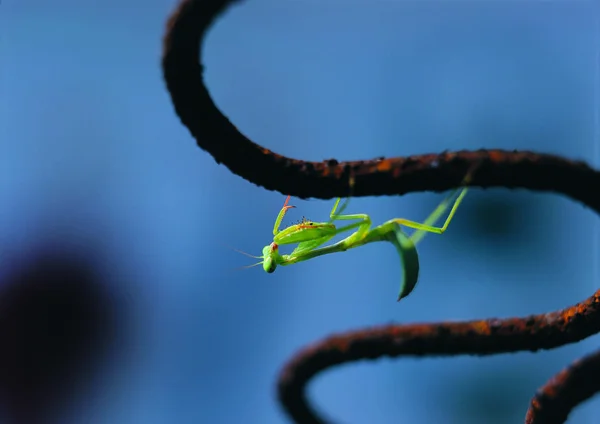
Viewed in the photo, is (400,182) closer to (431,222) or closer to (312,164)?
(312,164)

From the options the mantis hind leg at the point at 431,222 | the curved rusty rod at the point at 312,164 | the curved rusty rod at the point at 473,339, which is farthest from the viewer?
the mantis hind leg at the point at 431,222

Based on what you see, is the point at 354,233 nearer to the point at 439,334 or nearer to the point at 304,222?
the point at 304,222

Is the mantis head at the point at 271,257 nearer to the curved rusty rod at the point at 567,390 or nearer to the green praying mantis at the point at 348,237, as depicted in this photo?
the green praying mantis at the point at 348,237

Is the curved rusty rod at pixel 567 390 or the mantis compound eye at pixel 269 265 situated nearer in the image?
the curved rusty rod at pixel 567 390

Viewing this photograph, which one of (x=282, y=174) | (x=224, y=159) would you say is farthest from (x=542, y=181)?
(x=224, y=159)

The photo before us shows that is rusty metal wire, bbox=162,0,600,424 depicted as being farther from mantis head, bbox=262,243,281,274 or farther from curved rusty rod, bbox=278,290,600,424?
mantis head, bbox=262,243,281,274

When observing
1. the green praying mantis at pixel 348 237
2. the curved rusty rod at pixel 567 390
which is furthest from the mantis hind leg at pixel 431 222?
the curved rusty rod at pixel 567 390

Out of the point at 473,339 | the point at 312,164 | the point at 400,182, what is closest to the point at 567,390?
the point at 473,339

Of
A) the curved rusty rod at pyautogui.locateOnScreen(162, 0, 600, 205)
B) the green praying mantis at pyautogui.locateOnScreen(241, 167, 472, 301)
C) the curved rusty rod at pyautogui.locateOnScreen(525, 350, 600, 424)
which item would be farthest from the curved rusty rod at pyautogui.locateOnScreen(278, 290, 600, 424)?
the green praying mantis at pyautogui.locateOnScreen(241, 167, 472, 301)
